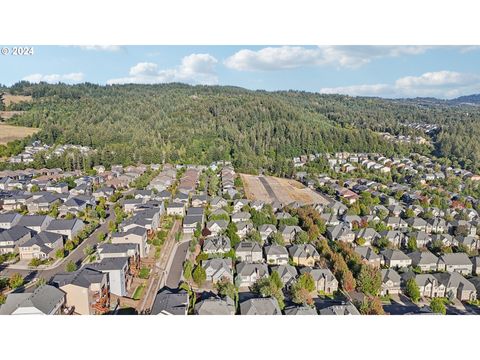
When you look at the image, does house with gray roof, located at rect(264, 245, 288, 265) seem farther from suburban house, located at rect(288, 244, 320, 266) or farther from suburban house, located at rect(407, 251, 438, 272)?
suburban house, located at rect(407, 251, 438, 272)

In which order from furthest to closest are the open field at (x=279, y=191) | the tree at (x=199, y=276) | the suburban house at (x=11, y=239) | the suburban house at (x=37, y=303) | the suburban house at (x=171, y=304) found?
the open field at (x=279, y=191) → the suburban house at (x=11, y=239) → the tree at (x=199, y=276) → the suburban house at (x=171, y=304) → the suburban house at (x=37, y=303)

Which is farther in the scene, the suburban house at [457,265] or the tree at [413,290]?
the suburban house at [457,265]

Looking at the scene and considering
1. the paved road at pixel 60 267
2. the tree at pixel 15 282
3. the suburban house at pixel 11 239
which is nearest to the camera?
the tree at pixel 15 282

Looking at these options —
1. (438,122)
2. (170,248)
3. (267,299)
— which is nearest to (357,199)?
(170,248)

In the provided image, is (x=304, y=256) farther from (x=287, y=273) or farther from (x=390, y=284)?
(x=390, y=284)

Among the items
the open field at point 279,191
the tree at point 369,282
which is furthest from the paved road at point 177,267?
the open field at point 279,191

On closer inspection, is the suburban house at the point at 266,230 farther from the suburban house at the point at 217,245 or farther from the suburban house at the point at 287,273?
the suburban house at the point at 287,273

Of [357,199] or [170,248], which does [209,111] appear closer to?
[357,199]

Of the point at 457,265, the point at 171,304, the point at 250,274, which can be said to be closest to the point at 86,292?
the point at 171,304
